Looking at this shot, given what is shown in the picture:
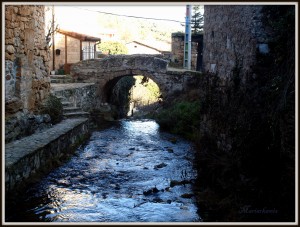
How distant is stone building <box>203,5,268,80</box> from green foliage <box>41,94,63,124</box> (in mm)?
3392

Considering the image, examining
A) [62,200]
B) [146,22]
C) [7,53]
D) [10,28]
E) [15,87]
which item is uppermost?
[146,22]

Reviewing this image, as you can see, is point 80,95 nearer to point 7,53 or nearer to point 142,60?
point 142,60

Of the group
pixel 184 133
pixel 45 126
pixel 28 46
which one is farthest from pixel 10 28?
pixel 184 133

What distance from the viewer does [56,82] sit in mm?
16516

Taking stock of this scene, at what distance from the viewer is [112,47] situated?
1167 inches

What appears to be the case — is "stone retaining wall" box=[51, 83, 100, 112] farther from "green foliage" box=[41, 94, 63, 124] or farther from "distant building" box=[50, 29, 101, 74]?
"distant building" box=[50, 29, 101, 74]

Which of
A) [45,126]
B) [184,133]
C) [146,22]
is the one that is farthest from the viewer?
[146,22]

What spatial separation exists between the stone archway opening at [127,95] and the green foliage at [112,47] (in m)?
3.13

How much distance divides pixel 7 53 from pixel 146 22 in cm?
6232

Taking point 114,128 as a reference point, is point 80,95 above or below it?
above

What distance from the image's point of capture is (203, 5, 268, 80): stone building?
500 centimetres

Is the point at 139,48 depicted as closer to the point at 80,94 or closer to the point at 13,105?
the point at 80,94

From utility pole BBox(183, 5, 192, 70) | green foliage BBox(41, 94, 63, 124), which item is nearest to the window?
utility pole BBox(183, 5, 192, 70)

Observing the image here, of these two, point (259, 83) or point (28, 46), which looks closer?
point (259, 83)
